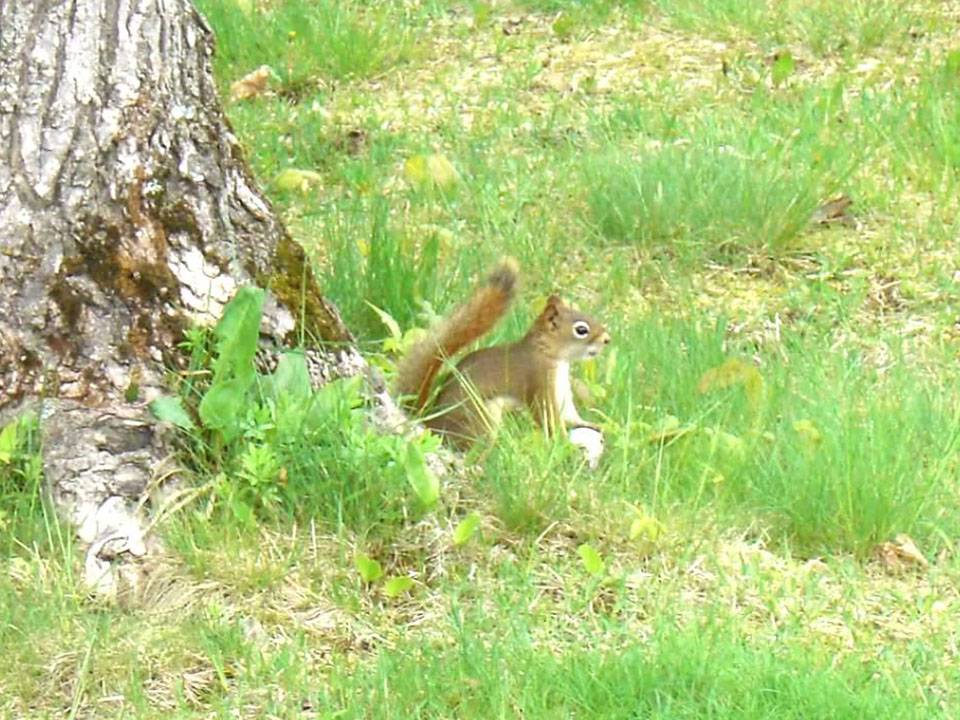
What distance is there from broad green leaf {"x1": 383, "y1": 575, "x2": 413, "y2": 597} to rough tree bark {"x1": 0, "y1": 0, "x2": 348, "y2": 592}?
1.62 feet

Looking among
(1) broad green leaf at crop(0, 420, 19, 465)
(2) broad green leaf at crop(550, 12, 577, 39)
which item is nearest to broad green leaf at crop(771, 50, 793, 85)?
(2) broad green leaf at crop(550, 12, 577, 39)

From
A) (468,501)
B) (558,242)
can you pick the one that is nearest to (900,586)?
(468,501)

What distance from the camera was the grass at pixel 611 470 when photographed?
2.98 meters

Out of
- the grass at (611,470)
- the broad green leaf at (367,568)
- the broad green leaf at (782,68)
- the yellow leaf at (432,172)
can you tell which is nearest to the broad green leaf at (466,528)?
the grass at (611,470)

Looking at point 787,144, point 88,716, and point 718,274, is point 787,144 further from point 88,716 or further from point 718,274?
point 88,716

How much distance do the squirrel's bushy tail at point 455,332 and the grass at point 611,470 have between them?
0.49 ft

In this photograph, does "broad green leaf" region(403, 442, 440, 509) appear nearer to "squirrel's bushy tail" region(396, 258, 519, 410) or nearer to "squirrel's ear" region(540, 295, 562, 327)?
"squirrel's bushy tail" region(396, 258, 519, 410)

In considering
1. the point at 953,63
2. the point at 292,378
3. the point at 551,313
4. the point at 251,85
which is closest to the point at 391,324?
the point at 551,313

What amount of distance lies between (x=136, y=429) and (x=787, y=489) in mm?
1332

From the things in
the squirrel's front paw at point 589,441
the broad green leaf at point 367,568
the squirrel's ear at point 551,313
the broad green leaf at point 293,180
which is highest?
the squirrel's ear at point 551,313

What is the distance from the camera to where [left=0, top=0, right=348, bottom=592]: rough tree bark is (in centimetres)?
341

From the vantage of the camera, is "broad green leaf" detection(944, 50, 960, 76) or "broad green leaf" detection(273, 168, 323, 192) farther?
"broad green leaf" detection(944, 50, 960, 76)

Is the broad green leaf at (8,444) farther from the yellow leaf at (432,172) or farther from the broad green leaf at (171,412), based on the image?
the yellow leaf at (432,172)

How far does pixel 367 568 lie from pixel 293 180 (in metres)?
2.63
